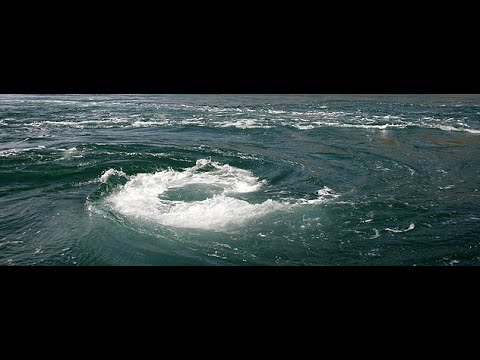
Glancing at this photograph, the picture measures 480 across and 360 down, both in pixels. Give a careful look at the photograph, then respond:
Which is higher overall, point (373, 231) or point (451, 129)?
point (451, 129)

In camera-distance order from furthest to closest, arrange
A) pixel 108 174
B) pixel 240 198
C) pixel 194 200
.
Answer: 1. pixel 108 174
2. pixel 240 198
3. pixel 194 200

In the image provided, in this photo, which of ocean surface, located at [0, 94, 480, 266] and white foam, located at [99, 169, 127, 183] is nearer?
ocean surface, located at [0, 94, 480, 266]

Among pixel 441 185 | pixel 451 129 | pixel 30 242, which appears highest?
pixel 451 129

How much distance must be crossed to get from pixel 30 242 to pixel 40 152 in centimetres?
1013

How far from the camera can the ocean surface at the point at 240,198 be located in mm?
7762

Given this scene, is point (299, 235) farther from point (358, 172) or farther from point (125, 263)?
point (358, 172)

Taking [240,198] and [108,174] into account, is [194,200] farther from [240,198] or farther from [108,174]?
[108,174]

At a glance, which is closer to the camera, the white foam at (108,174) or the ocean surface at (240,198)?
the ocean surface at (240,198)

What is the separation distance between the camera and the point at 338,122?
26.2m

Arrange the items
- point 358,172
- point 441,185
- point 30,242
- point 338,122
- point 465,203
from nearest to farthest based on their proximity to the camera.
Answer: point 30,242 < point 465,203 < point 441,185 < point 358,172 < point 338,122

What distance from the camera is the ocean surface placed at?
7.76 metres

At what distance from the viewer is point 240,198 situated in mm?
10742

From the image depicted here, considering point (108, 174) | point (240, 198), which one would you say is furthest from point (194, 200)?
point (108, 174)

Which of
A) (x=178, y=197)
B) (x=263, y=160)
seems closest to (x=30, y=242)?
(x=178, y=197)
